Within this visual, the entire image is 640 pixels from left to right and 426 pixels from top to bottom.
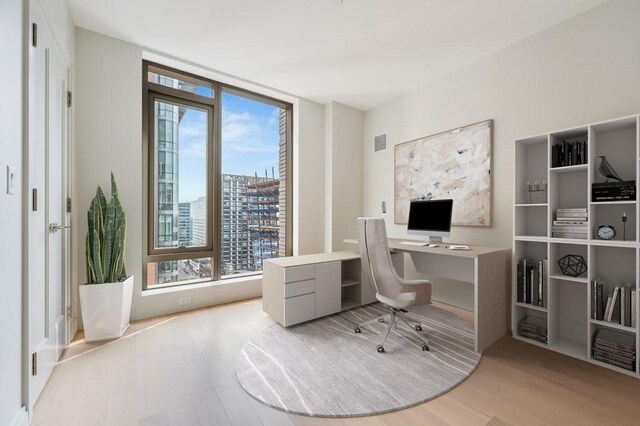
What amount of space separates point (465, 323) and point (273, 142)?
3.55 meters

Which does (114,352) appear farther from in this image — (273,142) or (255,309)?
(273,142)

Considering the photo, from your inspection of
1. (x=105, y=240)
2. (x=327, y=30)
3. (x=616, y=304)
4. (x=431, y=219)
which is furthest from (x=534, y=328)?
(x=105, y=240)

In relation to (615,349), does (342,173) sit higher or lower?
higher

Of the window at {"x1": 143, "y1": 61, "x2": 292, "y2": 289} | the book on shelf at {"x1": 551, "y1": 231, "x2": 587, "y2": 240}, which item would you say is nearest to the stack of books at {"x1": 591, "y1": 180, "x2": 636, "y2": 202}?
the book on shelf at {"x1": 551, "y1": 231, "x2": 587, "y2": 240}

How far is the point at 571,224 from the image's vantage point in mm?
2314

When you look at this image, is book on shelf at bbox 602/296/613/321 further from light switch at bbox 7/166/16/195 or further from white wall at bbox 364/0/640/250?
light switch at bbox 7/166/16/195

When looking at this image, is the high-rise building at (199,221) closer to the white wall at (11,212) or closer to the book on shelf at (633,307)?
the white wall at (11,212)

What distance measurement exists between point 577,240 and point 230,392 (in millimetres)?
2885

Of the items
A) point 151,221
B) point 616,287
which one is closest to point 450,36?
point 616,287

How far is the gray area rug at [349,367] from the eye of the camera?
1729mm

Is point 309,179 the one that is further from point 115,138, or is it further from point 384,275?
point 115,138

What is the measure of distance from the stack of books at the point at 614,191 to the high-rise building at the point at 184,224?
4112 mm

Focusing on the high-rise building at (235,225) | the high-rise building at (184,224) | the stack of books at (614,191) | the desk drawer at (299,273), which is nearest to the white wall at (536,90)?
the stack of books at (614,191)

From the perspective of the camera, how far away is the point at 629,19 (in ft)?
7.20
